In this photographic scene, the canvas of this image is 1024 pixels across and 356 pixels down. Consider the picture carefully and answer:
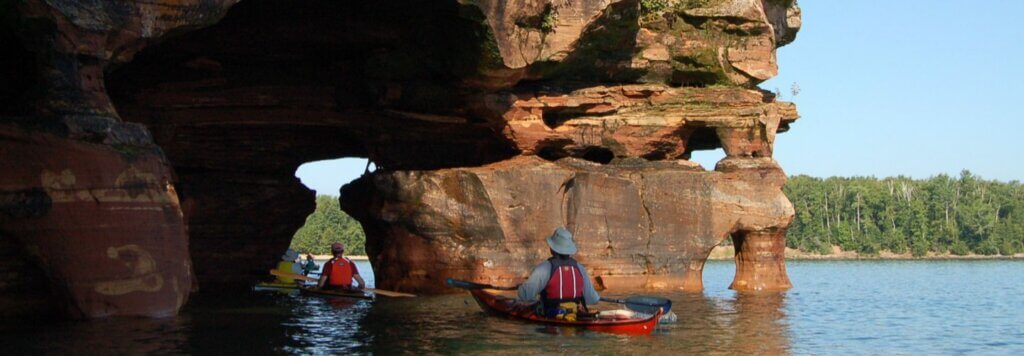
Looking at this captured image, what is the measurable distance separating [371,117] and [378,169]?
1482 millimetres

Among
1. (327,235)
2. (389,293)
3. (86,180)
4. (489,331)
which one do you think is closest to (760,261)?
(389,293)

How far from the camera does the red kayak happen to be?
1530 cm

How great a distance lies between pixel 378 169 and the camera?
2711 centimetres

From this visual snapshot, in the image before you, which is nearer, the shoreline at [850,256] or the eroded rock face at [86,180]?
the eroded rock face at [86,180]

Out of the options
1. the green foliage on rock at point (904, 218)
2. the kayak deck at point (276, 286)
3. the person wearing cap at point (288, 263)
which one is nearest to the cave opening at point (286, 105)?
the person wearing cap at point (288, 263)

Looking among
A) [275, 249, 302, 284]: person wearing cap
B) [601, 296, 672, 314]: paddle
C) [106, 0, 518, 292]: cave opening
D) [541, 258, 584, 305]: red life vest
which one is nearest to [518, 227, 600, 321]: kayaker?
[541, 258, 584, 305]: red life vest

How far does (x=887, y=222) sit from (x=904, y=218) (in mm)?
1183

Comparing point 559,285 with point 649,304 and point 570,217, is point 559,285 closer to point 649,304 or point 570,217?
point 649,304

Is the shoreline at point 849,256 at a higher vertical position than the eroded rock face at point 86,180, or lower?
higher

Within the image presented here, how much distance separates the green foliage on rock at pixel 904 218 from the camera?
3351 inches

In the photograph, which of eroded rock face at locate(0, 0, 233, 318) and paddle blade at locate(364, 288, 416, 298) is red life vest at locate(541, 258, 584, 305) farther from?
paddle blade at locate(364, 288, 416, 298)

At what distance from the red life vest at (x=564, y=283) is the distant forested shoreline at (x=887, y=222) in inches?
2709

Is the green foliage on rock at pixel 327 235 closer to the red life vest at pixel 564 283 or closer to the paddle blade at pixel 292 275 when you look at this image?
the paddle blade at pixel 292 275

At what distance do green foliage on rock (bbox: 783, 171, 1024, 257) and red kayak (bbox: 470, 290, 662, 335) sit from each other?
70961 millimetres
